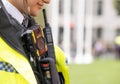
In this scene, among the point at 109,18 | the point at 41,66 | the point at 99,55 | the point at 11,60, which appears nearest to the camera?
the point at 11,60

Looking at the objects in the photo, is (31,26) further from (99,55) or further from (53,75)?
(99,55)

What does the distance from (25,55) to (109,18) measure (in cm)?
5065

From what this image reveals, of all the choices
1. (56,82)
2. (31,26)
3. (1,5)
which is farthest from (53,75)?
Answer: (1,5)

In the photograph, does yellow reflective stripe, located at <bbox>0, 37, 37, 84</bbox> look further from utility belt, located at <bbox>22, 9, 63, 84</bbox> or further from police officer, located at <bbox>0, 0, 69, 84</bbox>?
utility belt, located at <bbox>22, 9, 63, 84</bbox>

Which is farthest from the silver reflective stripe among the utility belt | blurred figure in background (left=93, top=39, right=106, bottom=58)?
blurred figure in background (left=93, top=39, right=106, bottom=58)

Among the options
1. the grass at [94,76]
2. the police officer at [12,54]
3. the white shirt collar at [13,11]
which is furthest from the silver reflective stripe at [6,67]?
the grass at [94,76]

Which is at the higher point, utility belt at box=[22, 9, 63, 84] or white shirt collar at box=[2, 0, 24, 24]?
white shirt collar at box=[2, 0, 24, 24]

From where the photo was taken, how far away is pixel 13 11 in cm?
327

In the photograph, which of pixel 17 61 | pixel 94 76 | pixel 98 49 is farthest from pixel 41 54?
pixel 98 49

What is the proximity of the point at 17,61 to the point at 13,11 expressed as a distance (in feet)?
1.03

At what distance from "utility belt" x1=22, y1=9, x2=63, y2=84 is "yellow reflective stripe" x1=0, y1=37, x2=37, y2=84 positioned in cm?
A: 11

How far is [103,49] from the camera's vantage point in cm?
4584

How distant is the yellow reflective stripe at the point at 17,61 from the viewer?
3.06m

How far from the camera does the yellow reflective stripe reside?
3061 millimetres
